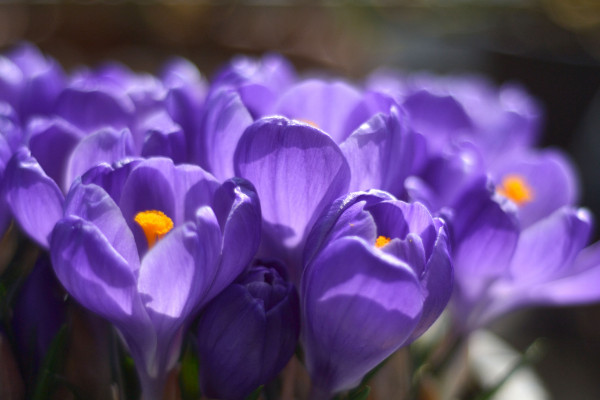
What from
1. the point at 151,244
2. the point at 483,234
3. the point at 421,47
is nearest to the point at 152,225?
the point at 151,244

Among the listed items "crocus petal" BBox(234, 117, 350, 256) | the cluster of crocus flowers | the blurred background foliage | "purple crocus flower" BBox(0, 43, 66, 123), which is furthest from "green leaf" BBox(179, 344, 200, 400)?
the blurred background foliage

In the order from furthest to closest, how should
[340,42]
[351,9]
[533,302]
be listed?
1. [351,9]
2. [340,42]
3. [533,302]

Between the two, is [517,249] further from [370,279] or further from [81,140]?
[81,140]

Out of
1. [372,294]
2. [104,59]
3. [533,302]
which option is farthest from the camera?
[104,59]

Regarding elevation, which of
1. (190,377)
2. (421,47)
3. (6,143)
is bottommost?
(421,47)

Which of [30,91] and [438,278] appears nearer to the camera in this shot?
[438,278]

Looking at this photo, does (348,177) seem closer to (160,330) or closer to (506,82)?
(160,330)

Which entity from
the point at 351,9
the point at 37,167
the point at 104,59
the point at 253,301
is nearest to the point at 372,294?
the point at 253,301

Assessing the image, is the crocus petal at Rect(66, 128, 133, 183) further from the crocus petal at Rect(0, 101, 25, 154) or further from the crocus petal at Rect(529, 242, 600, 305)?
the crocus petal at Rect(529, 242, 600, 305)
